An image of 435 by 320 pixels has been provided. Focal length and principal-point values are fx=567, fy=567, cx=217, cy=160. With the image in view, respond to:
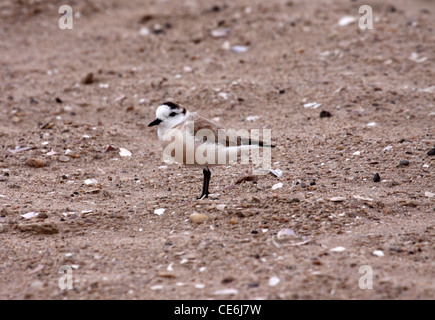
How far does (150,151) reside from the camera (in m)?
7.21

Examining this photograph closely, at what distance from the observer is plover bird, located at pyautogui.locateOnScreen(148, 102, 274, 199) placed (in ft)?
18.2

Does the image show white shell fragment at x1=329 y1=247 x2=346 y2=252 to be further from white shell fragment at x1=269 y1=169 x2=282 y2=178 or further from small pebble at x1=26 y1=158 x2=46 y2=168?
small pebble at x1=26 y1=158 x2=46 y2=168

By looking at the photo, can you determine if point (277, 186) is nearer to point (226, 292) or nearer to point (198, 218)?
point (198, 218)

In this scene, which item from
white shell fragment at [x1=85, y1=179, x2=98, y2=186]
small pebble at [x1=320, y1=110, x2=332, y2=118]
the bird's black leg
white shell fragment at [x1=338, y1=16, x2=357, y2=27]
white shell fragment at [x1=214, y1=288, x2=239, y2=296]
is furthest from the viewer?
white shell fragment at [x1=338, y1=16, x2=357, y2=27]

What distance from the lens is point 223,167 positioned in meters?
6.75

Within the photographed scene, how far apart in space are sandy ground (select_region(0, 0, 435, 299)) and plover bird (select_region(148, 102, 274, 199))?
1.37 ft

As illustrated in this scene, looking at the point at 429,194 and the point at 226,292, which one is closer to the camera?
the point at 226,292

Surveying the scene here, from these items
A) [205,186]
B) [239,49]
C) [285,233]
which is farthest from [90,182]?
[239,49]

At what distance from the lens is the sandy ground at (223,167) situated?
4336 mm

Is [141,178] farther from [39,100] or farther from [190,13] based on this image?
[190,13]

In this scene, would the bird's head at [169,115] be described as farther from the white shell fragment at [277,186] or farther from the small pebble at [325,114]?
the small pebble at [325,114]

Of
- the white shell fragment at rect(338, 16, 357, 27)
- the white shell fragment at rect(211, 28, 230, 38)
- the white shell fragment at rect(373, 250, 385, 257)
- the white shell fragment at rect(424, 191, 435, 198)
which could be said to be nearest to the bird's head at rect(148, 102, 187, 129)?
the white shell fragment at rect(373, 250, 385, 257)

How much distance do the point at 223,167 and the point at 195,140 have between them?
4.09 ft

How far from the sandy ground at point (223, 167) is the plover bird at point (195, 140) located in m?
0.42
